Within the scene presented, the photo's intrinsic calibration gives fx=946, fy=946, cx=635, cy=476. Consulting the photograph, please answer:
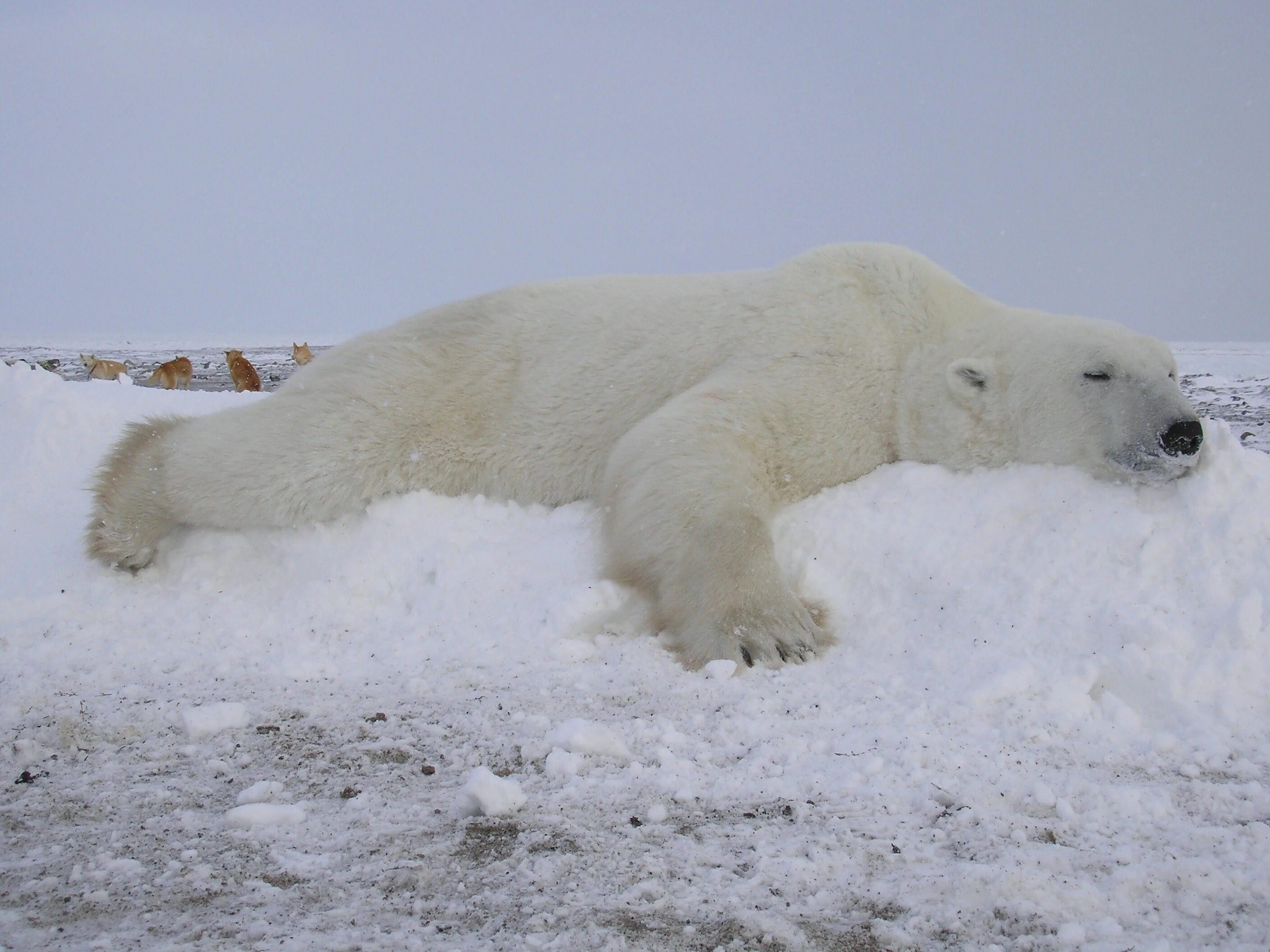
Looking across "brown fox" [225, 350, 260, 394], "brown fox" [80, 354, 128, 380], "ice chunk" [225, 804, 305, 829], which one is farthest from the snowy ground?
"brown fox" [80, 354, 128, 380]

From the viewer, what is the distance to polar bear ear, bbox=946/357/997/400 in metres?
3.80

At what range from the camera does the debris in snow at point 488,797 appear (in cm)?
191

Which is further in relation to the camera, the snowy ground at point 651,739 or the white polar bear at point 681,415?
the white polar bear at point 681,415

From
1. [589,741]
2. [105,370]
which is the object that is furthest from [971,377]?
[105,370]

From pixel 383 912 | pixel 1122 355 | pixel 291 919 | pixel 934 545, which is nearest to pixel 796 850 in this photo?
pixel 383 912

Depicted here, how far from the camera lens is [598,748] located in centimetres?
221

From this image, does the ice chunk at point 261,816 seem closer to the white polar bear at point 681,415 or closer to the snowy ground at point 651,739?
the snowy ground at point 651,739

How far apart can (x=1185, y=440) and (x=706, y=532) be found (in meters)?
1.64

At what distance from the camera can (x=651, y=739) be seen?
2297mm

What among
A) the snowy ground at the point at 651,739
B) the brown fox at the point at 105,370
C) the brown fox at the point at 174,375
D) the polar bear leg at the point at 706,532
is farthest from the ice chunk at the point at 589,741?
the brown fox at the point at 105,370

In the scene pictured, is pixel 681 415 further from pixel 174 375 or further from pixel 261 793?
pixel 174 375

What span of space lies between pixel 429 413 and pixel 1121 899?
11.3 ft

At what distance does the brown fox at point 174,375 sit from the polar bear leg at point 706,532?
43.6 feet

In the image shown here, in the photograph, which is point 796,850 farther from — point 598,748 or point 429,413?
point 429,413
